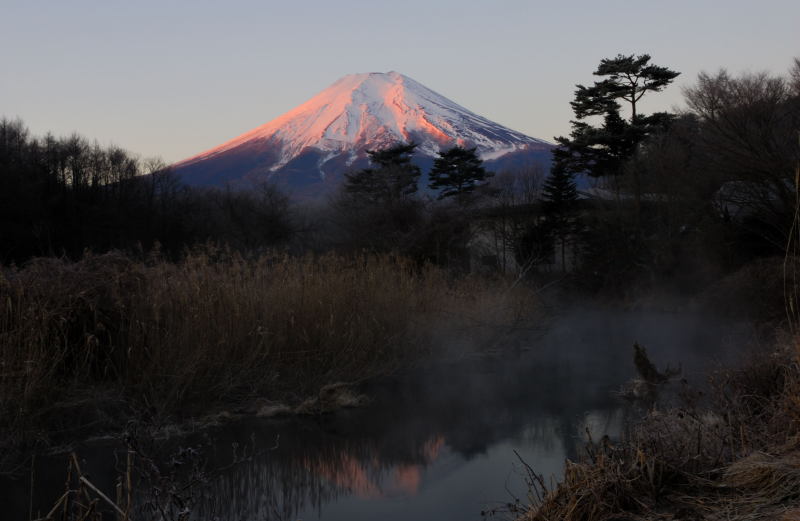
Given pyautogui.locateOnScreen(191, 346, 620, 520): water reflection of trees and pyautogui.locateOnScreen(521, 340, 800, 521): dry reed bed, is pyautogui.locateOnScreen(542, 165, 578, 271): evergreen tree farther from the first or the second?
pyautogui.locateOnScreen(521, 340, 800, 521): dry reed bed

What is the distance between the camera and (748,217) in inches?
925

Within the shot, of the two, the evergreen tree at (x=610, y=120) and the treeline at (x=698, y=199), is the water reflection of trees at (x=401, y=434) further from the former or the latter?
the evergreen tree at (x=610, y=120)

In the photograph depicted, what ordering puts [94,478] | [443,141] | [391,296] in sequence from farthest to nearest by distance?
[443,141] < [391,296] < [94,478]

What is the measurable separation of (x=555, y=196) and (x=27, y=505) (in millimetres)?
28754

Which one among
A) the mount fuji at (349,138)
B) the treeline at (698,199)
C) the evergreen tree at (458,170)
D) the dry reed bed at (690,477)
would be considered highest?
the mount fuji at (349,138)

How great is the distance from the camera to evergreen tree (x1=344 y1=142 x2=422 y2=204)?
42.0 m

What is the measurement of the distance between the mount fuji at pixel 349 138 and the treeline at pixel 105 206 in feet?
160

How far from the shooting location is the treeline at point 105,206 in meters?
30.8

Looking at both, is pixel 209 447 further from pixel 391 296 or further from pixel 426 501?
pixel 391 296

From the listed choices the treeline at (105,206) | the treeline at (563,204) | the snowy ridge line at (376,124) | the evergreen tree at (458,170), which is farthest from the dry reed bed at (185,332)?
the snowy ridge line at (376,124)

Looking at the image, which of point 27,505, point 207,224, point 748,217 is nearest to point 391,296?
point 27,505

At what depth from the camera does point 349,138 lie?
122 m

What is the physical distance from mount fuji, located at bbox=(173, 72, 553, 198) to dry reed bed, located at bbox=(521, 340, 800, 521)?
293 feet

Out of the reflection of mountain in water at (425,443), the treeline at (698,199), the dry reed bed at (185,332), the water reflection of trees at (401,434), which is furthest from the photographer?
the treeline at (698,199)
